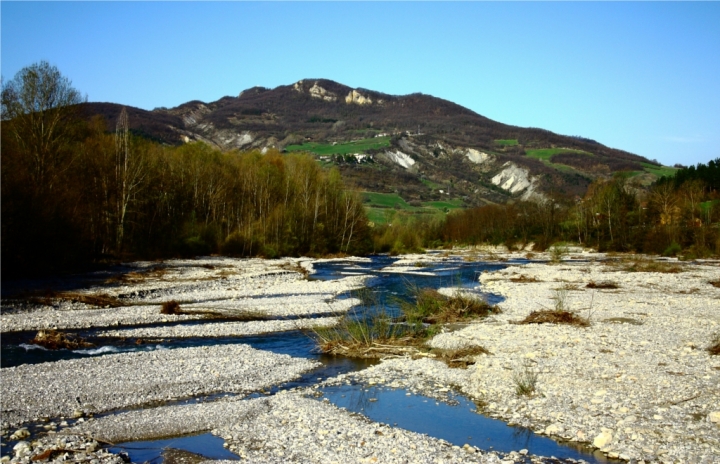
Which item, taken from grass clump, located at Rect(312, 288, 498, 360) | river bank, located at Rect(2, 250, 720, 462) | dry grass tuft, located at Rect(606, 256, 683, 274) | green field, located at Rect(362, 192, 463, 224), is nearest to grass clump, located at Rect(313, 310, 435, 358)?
grass clump, located at Rect(312, 288, 498, 360)

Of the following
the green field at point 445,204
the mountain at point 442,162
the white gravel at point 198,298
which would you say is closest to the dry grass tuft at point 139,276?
the white gravel at point 198,298

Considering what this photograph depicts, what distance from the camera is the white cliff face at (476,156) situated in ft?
632

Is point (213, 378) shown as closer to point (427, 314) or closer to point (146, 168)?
point (427, 314)

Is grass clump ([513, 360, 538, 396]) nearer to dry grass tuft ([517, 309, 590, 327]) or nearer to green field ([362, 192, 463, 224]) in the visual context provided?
dry grass tuft ([517, 309, 590, 327])

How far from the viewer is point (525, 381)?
13.4m

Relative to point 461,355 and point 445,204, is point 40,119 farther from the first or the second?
point 445,204

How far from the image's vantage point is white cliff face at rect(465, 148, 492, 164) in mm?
192750

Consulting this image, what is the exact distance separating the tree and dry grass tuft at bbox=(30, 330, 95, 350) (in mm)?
20620

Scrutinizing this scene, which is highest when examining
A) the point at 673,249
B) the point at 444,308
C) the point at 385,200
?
the point at 385,200

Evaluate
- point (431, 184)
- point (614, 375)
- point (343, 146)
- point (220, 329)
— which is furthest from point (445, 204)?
point (614, 375)

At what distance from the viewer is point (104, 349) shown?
58.0 feet

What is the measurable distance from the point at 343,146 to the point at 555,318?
554ft

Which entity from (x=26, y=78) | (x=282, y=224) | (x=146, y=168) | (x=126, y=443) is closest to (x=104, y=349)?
(x=126, y=443)

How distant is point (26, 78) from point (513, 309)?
1327 inches
